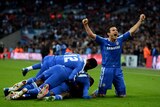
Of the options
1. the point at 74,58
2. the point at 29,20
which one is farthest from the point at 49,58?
the point at 29,20

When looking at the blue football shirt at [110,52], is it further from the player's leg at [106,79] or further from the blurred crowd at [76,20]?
the blurred crowd at [76,20]

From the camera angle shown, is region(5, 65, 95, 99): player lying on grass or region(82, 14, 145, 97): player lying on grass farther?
region(82, 14, 145, 97): player lying on grass

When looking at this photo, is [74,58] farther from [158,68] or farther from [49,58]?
[158,68]

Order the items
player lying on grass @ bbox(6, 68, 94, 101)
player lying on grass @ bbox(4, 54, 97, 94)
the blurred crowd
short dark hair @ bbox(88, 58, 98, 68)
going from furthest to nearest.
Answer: the blurred crowd
short dark hair @ bbox(88, 58, 98, 68)
player lying on grass @ bbox(4, 54, 97, 94)
player lying on grass @ bbox(6, 68, 94, 101)

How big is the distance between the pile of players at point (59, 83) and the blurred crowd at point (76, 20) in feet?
78.3

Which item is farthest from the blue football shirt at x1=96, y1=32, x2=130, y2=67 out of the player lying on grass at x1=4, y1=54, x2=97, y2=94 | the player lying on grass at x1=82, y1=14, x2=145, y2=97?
the player lying on grass at x1=4, y1=54, x2=97, y2=94

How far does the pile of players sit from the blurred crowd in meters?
23.9

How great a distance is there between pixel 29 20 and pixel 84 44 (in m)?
14.8

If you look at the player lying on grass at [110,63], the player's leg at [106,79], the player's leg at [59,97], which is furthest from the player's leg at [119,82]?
the player's leg at [59,97]

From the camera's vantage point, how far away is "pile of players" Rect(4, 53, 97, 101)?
487 inches

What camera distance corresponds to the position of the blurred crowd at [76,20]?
42906 millimetres

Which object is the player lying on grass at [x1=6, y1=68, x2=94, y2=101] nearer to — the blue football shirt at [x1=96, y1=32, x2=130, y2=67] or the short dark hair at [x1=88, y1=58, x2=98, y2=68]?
the short dark hair at [x1=88, y1=58, x2=98, y2=68]

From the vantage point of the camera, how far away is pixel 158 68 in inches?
1355

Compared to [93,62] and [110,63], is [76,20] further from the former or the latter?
[93,62]
